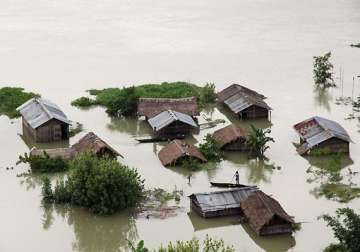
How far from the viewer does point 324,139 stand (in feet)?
72.0

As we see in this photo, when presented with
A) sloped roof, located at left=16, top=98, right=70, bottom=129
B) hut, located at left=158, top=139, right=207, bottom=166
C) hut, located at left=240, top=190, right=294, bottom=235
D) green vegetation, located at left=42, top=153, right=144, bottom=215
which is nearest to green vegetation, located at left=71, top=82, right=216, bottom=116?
sloped roof, located at left=16, top=98, right=70, bottom=129

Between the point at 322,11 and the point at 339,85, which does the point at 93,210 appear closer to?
the point at 339,85

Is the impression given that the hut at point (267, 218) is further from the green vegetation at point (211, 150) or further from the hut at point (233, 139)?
the hut at point (233, 139)

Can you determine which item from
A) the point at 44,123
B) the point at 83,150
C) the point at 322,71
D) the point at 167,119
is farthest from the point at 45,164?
the point at 322,71

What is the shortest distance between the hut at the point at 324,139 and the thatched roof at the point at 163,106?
169 inches

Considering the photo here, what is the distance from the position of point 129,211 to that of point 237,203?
3.02 metres

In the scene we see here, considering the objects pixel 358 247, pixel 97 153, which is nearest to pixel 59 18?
pixel 97 153

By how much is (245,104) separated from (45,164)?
8444 millimetres

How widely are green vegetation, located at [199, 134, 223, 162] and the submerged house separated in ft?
11.4

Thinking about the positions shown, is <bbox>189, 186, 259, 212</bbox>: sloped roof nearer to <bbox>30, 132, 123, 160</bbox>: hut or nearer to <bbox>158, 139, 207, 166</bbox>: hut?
<bbox>158, 139, 207, 166</bbox>: hut

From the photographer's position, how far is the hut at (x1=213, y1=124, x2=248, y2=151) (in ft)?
72.9

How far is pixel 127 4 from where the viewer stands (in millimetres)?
49125

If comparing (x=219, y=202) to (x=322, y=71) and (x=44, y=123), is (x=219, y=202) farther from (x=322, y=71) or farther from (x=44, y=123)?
(x=322, y=71)

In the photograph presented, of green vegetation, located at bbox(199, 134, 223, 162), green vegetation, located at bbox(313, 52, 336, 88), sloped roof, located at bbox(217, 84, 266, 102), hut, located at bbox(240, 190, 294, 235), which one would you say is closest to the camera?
hut, located at bbox(240, 190, 294, 235)
